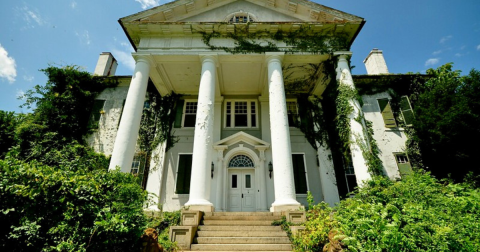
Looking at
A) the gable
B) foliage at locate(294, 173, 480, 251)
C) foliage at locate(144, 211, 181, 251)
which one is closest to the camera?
foliage at locate(294, 173, 480, 251)

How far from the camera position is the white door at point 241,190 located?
37.9 ft

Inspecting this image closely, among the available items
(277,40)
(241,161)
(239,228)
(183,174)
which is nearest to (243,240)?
(239,228)

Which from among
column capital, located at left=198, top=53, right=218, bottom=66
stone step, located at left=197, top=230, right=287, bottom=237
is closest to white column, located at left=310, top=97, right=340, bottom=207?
stone step, located at left=197, top=230, right=287, bottom=237

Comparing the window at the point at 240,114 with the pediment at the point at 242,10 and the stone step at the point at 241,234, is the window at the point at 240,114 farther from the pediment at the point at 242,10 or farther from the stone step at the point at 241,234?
the stone step at the point at 241,234

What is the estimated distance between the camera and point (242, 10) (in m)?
12.2

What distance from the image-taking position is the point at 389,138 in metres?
12.8

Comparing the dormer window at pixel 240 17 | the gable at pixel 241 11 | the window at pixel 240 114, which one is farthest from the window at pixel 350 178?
the dormer window at pixel 240 17

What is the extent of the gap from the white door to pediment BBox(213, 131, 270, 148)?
1532 mm

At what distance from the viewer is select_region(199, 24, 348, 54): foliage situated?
10875 millimetres

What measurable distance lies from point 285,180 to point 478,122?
8.87 metres

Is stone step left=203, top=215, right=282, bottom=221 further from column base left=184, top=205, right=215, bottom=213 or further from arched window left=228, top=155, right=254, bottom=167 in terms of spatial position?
arched window left=228, top=155, right=254, bottom=167

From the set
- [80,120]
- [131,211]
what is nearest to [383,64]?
[131,211]

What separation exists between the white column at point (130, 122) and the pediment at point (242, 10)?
2.63m

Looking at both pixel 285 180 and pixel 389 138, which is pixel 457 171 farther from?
pixel 285 180
